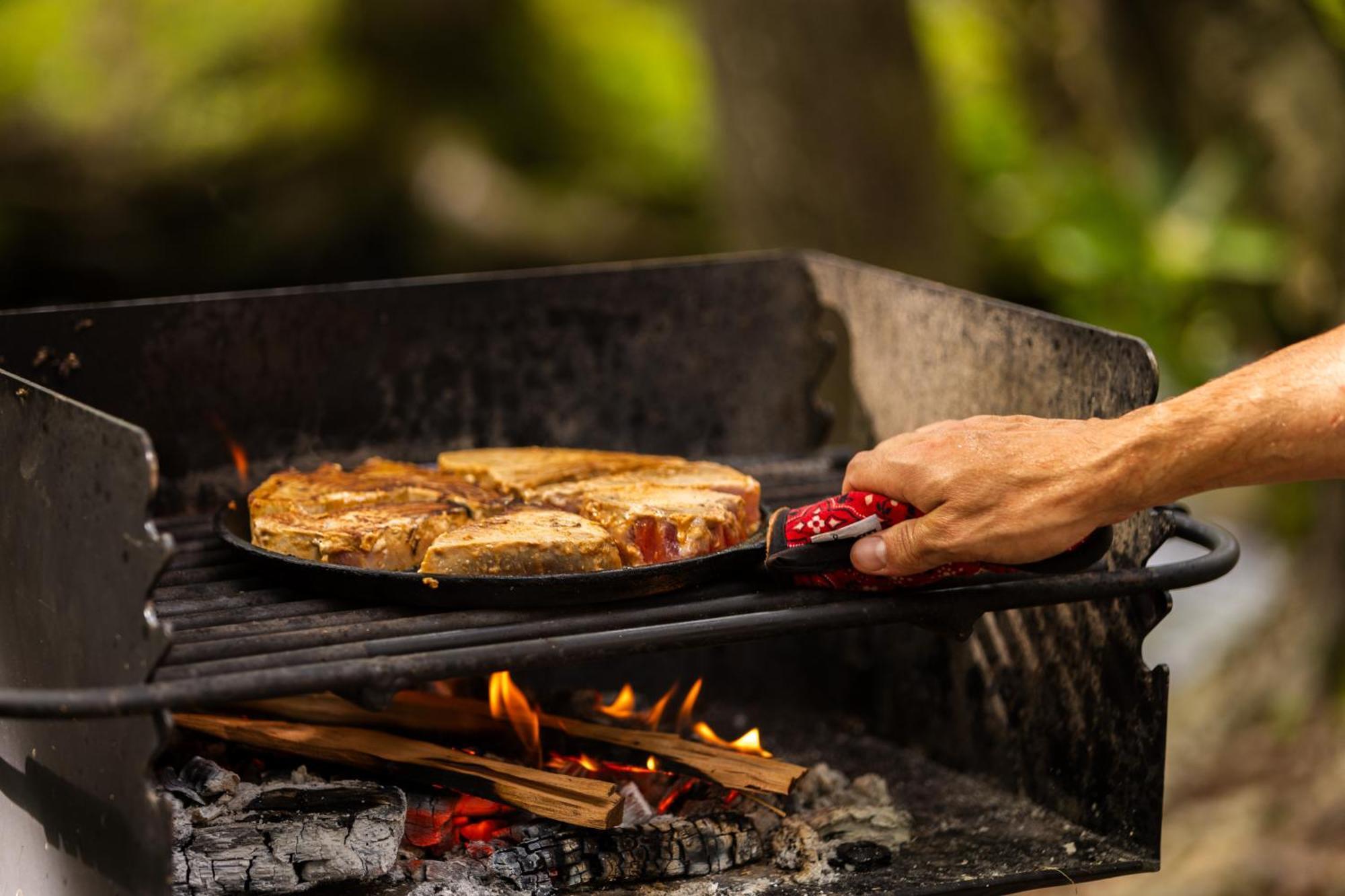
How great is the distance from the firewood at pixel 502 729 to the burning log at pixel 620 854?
0.13 m

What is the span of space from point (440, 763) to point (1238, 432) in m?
1.60

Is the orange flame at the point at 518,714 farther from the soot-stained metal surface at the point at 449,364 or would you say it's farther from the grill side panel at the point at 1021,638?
the grill side panel at the point at 1021,638

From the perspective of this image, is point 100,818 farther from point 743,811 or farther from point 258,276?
point 258,276

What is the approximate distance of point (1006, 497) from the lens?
7.72 ft

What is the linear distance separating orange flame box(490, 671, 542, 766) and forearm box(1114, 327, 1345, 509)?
137 cm

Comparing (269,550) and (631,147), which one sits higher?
(631,147)

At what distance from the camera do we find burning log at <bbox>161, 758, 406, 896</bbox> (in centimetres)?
253

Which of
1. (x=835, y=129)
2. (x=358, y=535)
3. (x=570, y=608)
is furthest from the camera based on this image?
(x=835, y=129)

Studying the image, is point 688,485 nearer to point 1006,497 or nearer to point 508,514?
point 508,514

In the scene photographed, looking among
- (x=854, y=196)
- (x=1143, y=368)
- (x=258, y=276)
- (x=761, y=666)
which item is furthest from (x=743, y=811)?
(x=258, y=276)

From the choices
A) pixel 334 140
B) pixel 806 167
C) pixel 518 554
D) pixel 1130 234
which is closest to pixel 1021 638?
pixel 518 554

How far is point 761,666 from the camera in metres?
3.84

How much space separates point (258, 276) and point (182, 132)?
2.72 ft

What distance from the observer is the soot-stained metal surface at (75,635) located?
7.01ft
